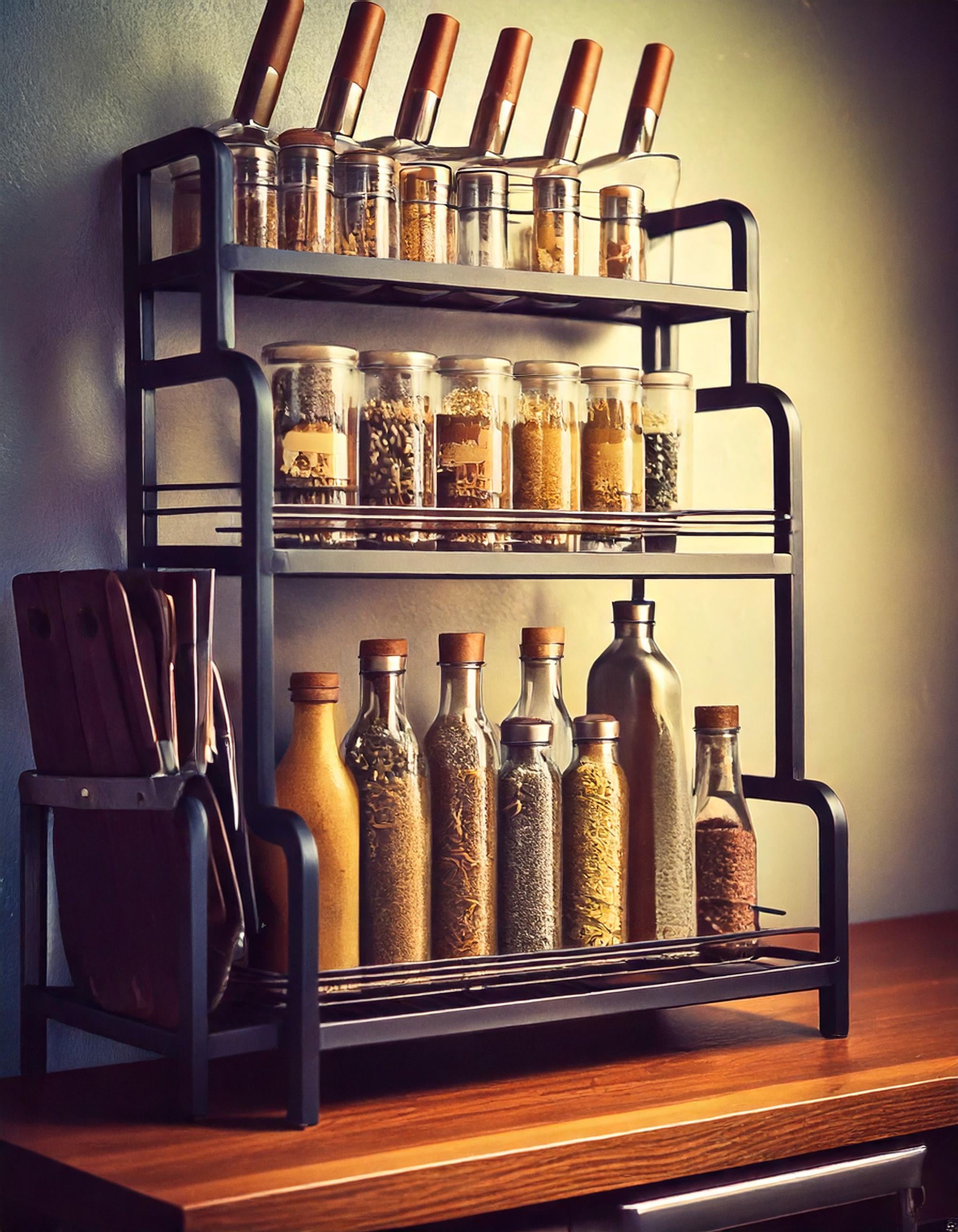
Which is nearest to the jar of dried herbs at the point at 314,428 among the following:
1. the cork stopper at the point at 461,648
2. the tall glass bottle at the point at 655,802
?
the cork stopper at the point at 461,648

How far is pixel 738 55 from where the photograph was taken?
199 cm

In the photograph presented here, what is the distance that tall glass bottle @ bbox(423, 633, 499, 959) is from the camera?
1398 mm

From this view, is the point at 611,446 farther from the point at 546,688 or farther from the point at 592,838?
the point at 592,838

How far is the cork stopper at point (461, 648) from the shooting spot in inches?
56.4

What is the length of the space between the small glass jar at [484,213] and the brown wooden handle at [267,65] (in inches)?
7.6

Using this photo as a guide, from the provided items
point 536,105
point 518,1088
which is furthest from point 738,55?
point 518,1088

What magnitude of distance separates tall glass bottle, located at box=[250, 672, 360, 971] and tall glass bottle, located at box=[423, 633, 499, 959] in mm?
84

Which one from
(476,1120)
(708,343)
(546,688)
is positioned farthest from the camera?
(708,343)

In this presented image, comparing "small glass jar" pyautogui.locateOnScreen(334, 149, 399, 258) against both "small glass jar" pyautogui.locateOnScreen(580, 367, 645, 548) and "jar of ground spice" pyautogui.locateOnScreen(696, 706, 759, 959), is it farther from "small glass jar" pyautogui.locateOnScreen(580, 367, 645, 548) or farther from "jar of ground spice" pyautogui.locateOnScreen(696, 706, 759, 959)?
"jar of ground spice" pyautogui.locateOnScreen(696, 706, 759, 959)

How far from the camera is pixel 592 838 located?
146 cm

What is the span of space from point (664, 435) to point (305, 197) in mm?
432

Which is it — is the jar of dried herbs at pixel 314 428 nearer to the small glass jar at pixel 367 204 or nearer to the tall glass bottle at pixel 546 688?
the small glass jar at pixel 367 204

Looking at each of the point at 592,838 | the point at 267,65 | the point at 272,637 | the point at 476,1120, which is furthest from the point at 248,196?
the point at 476,1120

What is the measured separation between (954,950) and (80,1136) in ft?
3.69
